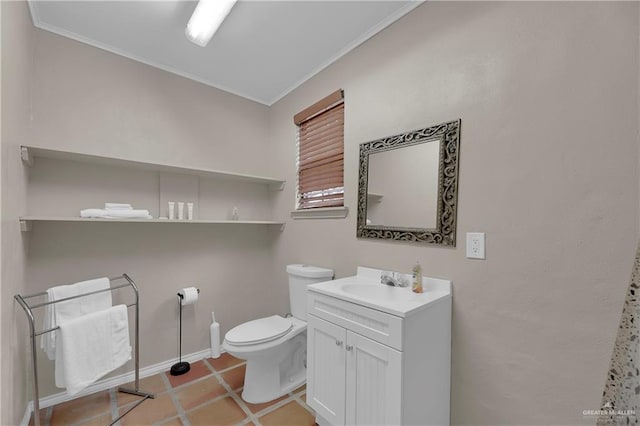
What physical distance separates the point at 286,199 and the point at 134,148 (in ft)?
4.32

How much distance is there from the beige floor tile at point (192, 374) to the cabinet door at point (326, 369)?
3.59 ft

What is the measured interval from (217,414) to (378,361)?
3.99 ft

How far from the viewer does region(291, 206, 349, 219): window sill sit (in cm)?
208

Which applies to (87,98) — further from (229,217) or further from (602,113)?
(602,113)

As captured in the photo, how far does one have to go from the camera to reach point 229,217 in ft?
8.66

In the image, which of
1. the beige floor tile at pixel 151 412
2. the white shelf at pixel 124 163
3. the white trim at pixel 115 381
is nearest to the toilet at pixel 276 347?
the beige floor tile at pixel 151 412

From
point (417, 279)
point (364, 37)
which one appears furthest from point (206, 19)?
point (417, 279)

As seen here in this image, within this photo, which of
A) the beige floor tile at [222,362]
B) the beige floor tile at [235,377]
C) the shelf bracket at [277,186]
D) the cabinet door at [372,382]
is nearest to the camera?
the cabinet door at [372,382]

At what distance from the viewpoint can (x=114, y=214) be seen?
1852mm

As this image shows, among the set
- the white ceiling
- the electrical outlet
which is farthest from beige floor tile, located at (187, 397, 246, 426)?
the white ceiling

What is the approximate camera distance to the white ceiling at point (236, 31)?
1677 mm

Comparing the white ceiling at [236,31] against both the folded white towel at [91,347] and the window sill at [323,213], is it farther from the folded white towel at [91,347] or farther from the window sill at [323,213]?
the folded white towel at [91,347]

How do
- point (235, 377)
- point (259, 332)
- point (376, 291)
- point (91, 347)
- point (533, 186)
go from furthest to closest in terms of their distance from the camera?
1. point (235, 377)
2. point (259, 332)
3. point (376, 291)
4. point (91, 347)
5. point (533, 186)

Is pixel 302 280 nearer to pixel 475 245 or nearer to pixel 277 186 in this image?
pixel 277 186
